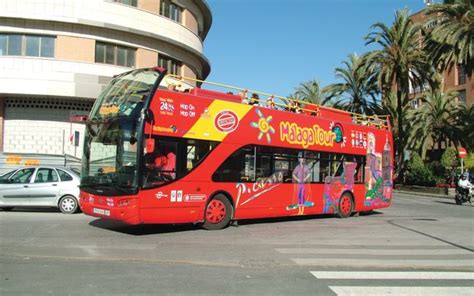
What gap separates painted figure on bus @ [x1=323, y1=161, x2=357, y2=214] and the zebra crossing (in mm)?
5314

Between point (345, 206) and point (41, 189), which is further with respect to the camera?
point (345, 206)

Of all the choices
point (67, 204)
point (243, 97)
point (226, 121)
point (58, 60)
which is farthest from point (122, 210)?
point (58, 60)

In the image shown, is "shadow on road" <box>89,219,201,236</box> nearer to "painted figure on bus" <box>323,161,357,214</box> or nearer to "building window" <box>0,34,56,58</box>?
"painted figure on bus" <box>323,161,357,214</box>

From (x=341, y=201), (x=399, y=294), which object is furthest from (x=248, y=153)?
(x=399, y=294)

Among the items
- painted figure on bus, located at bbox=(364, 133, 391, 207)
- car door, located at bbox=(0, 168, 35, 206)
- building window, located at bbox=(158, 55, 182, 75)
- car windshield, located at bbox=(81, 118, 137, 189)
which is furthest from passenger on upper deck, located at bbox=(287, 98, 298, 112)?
building window, located at bbox=(158, 55, 182, 75)

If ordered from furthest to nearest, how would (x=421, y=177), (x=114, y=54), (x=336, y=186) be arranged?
1. (x=421, y=177)
2. (x=114, y=54)
3. (x=336, y=186)

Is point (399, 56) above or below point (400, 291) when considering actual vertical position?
above

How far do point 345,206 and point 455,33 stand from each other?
20.3 m

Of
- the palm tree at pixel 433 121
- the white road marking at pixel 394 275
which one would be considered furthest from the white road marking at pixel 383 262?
the palm tree at pixel 433 121

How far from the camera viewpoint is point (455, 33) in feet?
102

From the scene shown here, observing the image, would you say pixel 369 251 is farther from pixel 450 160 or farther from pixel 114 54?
pixel 450 160

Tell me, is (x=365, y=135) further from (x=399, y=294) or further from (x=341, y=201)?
(x=399, y=294)

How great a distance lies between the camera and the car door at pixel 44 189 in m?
15.1

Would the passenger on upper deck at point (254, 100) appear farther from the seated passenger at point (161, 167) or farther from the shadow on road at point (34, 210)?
the shadow on road at point (34, 210)
